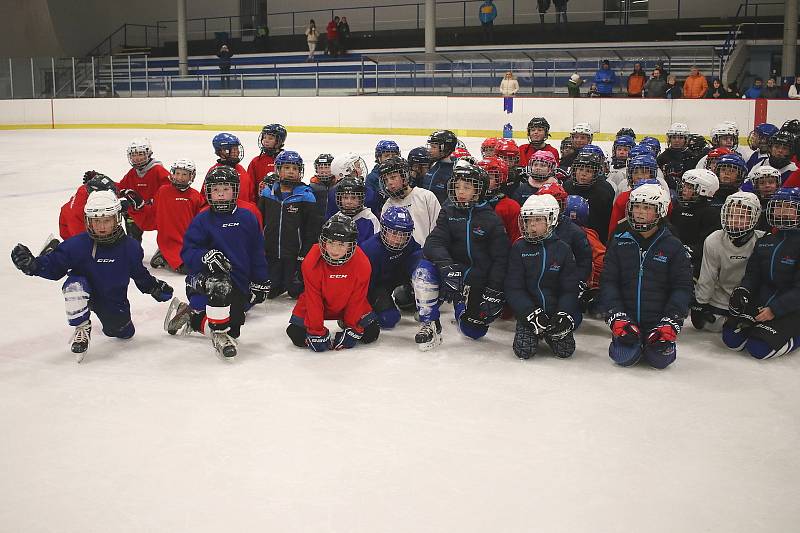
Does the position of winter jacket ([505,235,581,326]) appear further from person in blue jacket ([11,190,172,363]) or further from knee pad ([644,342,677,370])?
person in blue jacket ([11,190,172,363])

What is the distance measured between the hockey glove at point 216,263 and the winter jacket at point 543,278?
1.75 metres

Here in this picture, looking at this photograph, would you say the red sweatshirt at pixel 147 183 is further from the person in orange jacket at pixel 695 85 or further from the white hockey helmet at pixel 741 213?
the person in orange jacket at pixel 695 85

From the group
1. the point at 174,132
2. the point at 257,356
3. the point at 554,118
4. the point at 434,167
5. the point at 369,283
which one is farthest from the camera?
the point at 174,132

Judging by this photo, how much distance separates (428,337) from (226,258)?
4.41ft

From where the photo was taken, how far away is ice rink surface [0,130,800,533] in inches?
126

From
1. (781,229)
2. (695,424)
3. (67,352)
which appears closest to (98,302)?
(67,352)

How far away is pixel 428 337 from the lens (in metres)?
5.24

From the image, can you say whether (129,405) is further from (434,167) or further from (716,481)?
(434,167)

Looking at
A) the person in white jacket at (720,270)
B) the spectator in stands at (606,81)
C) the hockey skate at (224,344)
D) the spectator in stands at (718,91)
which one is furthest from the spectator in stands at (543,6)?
the hockey skate at (224,344)

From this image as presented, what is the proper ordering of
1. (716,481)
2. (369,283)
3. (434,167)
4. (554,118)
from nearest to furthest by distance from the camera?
1. (716,481)
2. (369,283)
3. (434,167)
4. (554,118)

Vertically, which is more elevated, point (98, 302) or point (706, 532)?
point (98, 302)

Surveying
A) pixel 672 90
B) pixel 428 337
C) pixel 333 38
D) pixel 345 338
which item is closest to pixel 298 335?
pixel 345 338

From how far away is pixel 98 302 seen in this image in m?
5.24

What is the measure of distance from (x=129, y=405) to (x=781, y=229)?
397cm
